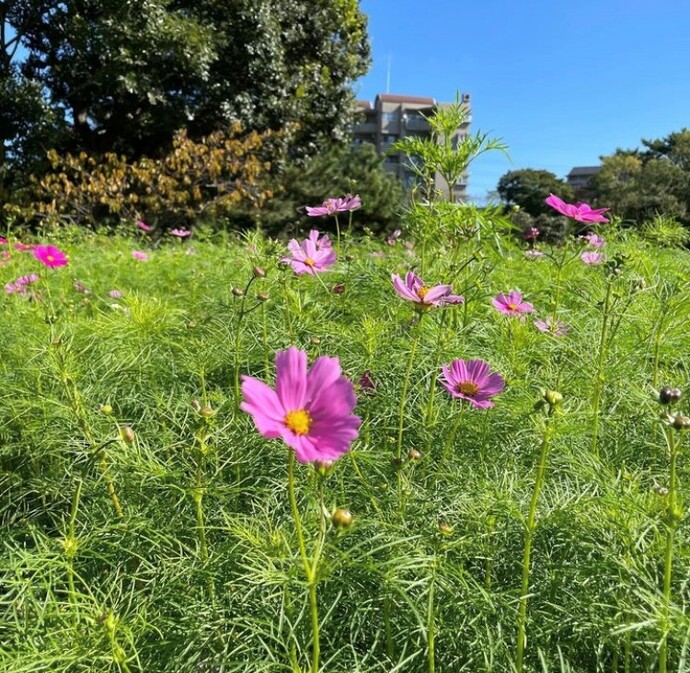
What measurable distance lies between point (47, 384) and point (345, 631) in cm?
99

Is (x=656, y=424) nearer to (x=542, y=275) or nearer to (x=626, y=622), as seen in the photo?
(x=626, y=622)

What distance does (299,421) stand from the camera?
0.62 m

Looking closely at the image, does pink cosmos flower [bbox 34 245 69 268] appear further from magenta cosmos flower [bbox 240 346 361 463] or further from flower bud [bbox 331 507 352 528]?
flower bud [bbox 331 507 352 528]

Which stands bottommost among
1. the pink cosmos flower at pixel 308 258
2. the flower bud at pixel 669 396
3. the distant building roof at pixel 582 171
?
the flower bud at pixel 669 396

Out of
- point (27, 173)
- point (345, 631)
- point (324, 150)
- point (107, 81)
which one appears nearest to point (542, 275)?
point (345, 631)

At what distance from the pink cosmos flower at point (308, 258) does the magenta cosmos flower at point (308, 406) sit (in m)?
0.72

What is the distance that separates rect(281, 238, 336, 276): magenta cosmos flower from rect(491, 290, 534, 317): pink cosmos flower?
43 cm

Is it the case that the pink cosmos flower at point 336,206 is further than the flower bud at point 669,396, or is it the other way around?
the pink cosmos flower at point 336,206

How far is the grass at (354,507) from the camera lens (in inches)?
30.5

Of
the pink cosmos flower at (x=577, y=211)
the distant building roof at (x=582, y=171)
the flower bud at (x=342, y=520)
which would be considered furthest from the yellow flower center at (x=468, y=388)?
the distant building roof at (x=582, y=171)

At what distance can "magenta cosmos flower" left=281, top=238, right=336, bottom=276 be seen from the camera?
1.35 metres

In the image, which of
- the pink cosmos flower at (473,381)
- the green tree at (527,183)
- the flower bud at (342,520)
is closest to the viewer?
the flower bud at (342,520)

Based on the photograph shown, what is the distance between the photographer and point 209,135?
308 inches

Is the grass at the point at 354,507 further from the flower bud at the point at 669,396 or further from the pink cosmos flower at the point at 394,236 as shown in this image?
the pink cosmos flower at the point at 394,236
